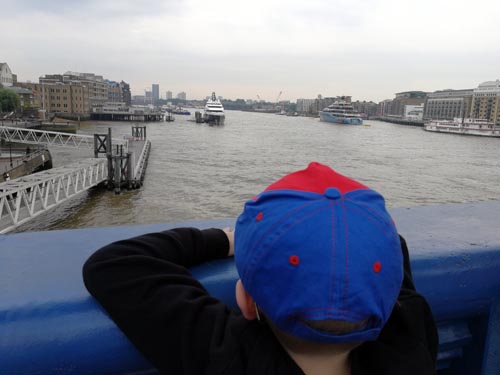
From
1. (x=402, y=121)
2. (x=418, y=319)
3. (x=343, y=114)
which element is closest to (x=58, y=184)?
(x=418, y=319)

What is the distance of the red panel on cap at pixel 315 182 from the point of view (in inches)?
24.7

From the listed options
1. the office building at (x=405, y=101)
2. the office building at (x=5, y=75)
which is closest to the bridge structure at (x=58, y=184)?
the office building at (x=5, y=75)

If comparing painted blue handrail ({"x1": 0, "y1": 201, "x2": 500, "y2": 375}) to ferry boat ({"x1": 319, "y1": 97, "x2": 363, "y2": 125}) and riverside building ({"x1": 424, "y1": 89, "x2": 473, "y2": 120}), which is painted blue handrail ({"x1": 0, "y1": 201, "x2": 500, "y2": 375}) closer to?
ferry boat ({"x1": 319, "y1": 97, "x2": 363, "y2": 125})

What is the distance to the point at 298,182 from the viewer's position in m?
0.64

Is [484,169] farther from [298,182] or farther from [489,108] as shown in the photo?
[489,108]

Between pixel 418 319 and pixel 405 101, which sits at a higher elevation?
pixel 405 101

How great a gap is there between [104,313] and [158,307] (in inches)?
Answer: 4.6

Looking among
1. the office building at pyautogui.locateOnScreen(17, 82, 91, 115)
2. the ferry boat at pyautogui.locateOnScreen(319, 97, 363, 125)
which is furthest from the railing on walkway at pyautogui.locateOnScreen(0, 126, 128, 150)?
the ferry boat at pyautogui.locateOnScreen(319, 97, 363, 125)

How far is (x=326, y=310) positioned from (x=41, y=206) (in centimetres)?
1347

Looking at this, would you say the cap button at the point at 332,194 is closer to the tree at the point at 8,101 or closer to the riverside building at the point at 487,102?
the tree at the point at 8,101

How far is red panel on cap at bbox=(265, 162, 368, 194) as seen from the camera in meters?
0.63

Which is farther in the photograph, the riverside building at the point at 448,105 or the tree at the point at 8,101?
the riverside building at the point at 448,105

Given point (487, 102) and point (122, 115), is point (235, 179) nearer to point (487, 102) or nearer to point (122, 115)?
point (122, 115)

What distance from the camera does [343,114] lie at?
82688 mm
